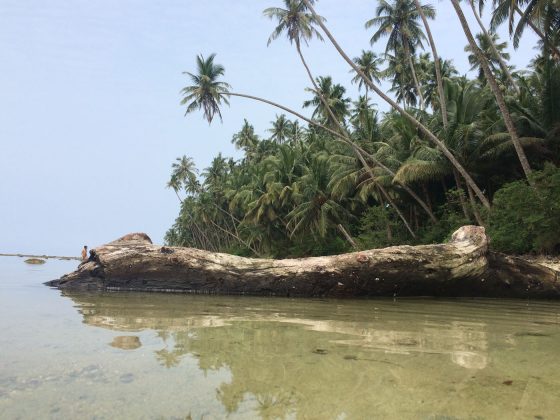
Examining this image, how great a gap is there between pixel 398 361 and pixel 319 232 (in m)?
24.6

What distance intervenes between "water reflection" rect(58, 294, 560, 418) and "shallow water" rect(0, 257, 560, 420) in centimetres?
2

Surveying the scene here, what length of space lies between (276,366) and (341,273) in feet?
24.4

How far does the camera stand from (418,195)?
2495 cm

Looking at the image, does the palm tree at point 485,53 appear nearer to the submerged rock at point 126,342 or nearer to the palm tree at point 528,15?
the palm tree at point 528,15

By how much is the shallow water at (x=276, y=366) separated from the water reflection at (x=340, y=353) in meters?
0.02

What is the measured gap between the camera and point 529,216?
48.5ft

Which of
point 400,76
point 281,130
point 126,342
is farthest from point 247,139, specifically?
point 126,342

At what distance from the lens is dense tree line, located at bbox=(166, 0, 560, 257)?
16.8 meters

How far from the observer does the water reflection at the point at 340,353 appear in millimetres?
3081

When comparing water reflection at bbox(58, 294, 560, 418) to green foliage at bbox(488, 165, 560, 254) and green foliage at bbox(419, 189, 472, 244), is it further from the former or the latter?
green foliage at bbox(419, 189, 472, 244)

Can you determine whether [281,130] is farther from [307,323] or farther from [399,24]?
[307,323]

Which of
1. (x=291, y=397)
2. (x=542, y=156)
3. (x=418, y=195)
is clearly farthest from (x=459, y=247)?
(x=418, y=195)

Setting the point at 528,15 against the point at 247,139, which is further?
the point at 247,139

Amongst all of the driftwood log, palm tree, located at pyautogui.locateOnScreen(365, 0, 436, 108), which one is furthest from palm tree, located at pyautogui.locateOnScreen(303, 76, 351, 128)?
the driftwood log
